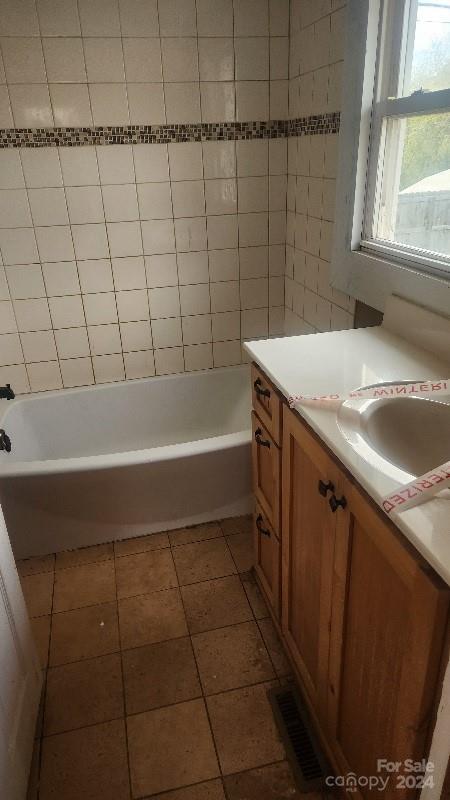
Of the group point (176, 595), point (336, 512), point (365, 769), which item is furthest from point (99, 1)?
point (365, 769)

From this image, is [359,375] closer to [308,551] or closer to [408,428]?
[408,428]

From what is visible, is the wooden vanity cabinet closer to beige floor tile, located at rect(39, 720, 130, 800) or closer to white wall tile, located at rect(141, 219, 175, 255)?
beige floor tile, located at rect(39, 720, 130, 800)

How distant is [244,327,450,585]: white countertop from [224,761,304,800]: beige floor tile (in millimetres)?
919

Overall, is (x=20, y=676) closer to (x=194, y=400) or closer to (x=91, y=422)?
(x=91, y=422)

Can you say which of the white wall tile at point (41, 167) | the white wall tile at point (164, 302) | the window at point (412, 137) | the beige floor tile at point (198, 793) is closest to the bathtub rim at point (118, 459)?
the white wall tile at point (164, 302)

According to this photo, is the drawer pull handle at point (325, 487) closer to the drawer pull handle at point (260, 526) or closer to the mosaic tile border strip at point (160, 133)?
→ the drawer pull handle at point (260, 526)

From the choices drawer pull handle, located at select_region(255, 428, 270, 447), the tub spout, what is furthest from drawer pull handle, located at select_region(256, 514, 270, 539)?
the tub spout

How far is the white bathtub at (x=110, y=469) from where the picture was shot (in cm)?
201

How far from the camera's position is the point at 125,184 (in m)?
2.35

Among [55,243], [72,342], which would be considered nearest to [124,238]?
[55,243]

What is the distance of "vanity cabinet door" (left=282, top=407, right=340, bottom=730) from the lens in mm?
1121

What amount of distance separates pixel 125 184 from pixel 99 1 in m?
0.68

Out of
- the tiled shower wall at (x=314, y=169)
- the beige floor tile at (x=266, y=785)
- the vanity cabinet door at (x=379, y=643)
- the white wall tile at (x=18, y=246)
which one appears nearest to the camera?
the vanity cabinet door at (x=379, y=643)

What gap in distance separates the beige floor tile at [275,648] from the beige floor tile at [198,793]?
359 mm
